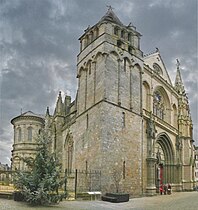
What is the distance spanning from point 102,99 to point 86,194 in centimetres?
757

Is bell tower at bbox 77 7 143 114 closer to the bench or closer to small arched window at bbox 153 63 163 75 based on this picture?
small arched window at bbox 153 63 163 75

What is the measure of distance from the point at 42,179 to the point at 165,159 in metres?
21.3

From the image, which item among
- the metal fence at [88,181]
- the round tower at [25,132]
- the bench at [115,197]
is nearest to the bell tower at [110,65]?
the metal fence at [88,181]

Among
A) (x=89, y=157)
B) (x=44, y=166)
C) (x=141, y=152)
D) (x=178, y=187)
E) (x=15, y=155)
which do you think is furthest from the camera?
(x=15, y=155)

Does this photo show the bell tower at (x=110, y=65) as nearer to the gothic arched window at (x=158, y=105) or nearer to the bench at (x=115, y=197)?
the gothic arched window at (x=158, y=105)

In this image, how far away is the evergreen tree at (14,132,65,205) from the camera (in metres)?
16.8

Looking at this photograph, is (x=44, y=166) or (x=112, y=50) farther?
(x=112, y=50)

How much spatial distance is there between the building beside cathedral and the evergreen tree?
2069 millimetres

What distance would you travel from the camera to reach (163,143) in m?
35.2

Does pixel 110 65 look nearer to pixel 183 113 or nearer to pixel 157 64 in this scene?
pixel 157 64

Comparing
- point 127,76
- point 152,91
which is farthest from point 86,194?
point 152,91

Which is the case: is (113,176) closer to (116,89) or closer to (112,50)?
(116,89)

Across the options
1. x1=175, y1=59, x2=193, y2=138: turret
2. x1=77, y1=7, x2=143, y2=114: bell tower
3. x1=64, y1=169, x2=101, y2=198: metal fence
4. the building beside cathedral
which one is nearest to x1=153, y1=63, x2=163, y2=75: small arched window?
the building beside cathedral

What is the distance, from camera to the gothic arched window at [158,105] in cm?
3475
